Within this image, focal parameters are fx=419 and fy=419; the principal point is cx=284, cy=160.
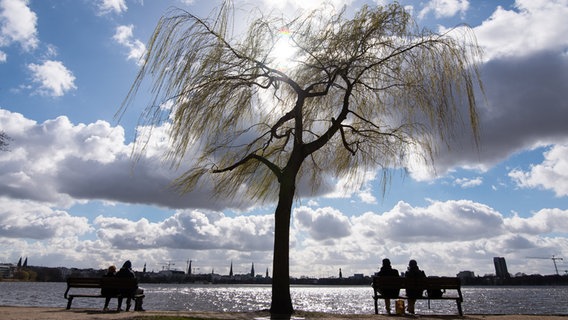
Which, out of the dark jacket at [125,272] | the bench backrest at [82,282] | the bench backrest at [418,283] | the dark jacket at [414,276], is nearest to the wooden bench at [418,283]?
the bench backrest at [418,283]

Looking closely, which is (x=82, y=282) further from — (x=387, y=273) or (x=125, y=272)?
(x=387, y=273)

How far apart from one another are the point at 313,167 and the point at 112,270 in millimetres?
6821

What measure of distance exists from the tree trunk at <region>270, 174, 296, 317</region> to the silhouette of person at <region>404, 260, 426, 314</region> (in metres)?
3.29

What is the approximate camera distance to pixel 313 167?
12883 millimetres

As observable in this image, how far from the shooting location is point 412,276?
11.0m

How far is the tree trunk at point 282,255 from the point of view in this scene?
928cm

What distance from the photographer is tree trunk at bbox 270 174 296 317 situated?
928 cm

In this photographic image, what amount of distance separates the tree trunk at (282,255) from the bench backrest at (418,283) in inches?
101

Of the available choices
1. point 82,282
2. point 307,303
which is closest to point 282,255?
point 82,282

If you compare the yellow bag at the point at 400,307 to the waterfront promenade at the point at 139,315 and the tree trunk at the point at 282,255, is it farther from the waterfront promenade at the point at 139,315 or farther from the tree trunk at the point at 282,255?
the tree trunk at the point at 282,255

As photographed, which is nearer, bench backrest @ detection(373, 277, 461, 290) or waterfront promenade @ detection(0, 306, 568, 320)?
waterfront promenade @ detection(0, 306, 568, 320)

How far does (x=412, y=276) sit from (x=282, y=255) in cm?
380

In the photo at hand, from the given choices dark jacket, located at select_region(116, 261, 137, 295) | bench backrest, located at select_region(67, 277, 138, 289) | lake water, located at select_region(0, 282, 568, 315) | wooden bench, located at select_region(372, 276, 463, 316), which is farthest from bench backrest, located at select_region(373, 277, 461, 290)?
lake water, located at select_region(0, 282, 568, 315)

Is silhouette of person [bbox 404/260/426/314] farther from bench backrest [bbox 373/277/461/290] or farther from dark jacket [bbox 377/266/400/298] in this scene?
dark jacket [bbox 377/266/400/298]
